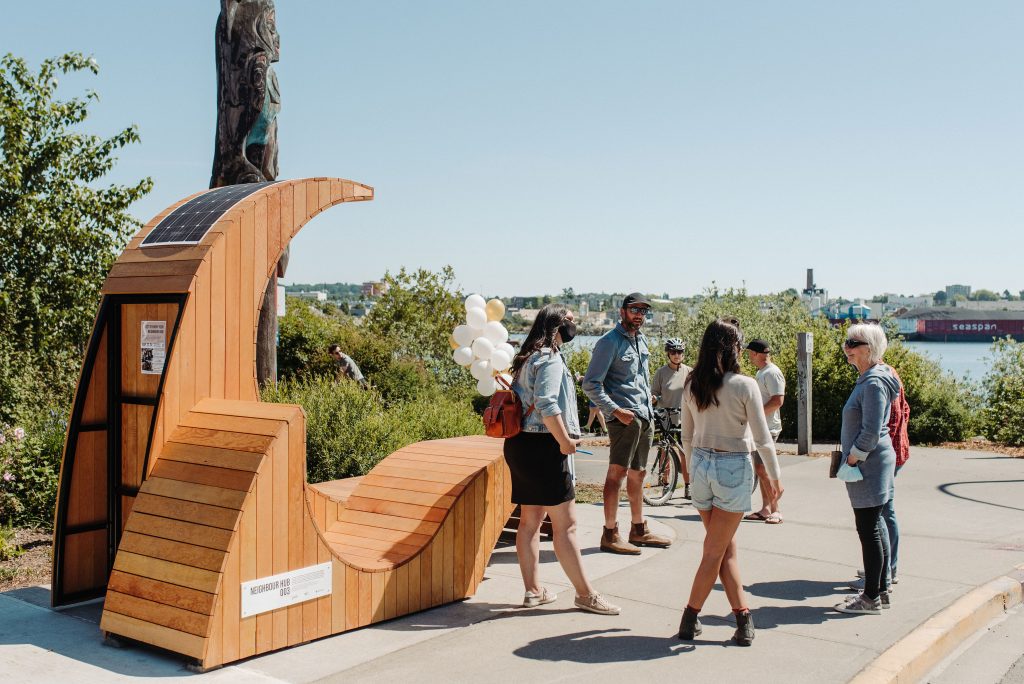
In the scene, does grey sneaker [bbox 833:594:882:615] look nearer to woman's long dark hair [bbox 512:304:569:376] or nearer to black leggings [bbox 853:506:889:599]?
black leggings [bbox 853:506:889:599]

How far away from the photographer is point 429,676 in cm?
451

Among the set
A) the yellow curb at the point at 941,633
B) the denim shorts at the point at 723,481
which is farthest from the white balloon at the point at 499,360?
the yellow curb at the point at 941,633

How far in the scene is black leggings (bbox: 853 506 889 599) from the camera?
222 inches

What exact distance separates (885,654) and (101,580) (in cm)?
461

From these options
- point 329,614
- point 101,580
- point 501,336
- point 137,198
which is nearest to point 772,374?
point 501,336

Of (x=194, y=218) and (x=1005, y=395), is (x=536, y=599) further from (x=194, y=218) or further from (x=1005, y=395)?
(x=1005, y=395)

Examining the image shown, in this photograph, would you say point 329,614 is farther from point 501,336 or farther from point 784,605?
point 501,336

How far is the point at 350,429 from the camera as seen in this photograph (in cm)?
955

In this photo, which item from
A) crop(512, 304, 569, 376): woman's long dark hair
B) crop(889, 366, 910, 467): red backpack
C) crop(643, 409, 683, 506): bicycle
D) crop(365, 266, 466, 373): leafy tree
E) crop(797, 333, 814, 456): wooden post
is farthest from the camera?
crop(365, 266, 466, 373): leafy tree

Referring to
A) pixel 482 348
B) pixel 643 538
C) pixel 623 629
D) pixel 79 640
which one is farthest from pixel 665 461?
pixel 79 640

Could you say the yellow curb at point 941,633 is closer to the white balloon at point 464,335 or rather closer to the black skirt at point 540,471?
the black skirt at point 540,471

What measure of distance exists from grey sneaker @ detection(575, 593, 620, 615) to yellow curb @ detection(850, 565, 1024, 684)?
58.8 inches

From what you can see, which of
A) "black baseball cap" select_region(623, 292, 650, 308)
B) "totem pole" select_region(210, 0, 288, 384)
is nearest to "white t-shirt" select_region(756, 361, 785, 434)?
"black baseball cap" select_region(623, 292, 650, 308)

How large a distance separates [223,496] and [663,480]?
20.5 ft
